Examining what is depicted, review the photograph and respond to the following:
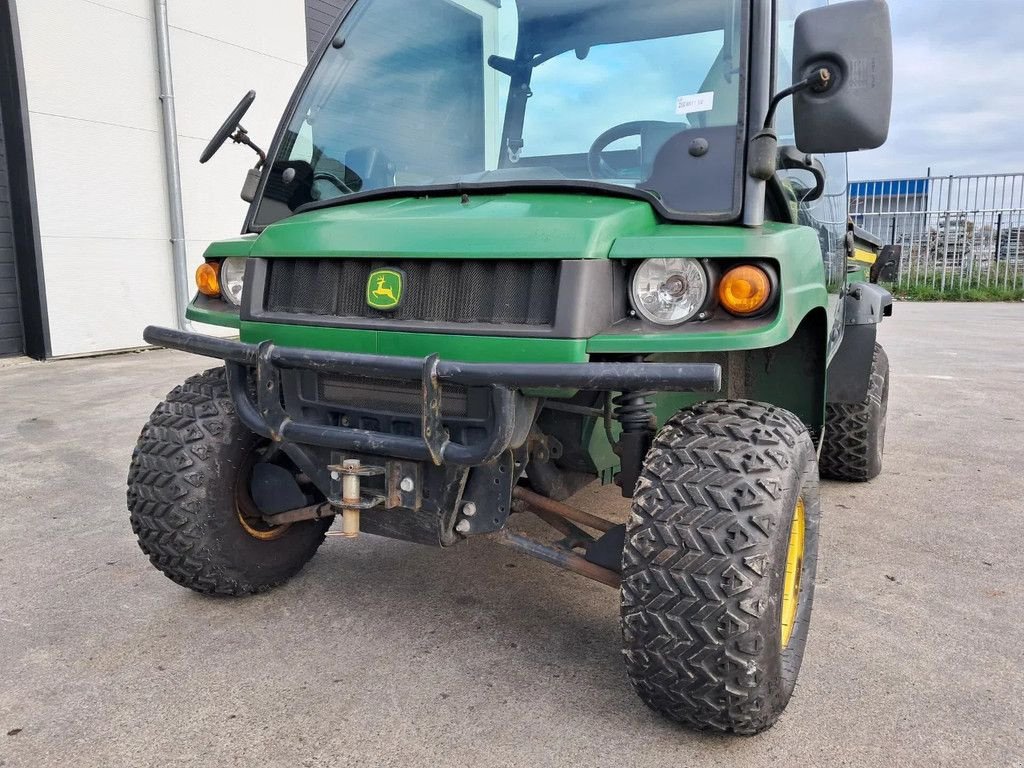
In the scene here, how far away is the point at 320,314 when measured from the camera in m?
2.45

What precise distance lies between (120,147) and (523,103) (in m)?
7.53

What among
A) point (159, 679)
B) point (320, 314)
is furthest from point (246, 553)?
point (320, 314)

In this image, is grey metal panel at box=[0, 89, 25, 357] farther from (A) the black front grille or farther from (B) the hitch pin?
(B) the hitch pin

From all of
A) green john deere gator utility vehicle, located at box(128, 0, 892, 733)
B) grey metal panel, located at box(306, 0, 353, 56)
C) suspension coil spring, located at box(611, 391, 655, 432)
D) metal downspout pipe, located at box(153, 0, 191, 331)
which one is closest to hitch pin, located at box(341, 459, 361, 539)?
green john deere gator utility vehicle, located at box(128, 0, 892, 733)

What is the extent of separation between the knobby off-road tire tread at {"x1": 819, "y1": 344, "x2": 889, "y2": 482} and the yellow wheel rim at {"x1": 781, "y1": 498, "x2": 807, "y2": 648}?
207 cm

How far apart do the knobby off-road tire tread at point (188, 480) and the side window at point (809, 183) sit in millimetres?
1993

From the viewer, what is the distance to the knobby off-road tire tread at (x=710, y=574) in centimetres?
202

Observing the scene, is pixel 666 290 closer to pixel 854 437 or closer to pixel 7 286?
pixel 854 437

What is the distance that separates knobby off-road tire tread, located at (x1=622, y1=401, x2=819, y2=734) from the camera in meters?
2.02

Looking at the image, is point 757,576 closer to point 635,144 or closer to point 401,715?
point 401,715

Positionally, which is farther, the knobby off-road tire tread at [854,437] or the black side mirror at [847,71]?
the knobby off-road tire tread at [854,437]

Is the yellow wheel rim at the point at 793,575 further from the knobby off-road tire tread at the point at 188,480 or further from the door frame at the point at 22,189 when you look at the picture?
the door frame at the point at 22,189

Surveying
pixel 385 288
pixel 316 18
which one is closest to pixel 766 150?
pixel 385 288

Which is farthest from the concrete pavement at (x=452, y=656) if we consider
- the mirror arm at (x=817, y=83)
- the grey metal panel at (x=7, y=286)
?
the grey metal panel at (x=7, y=286)
